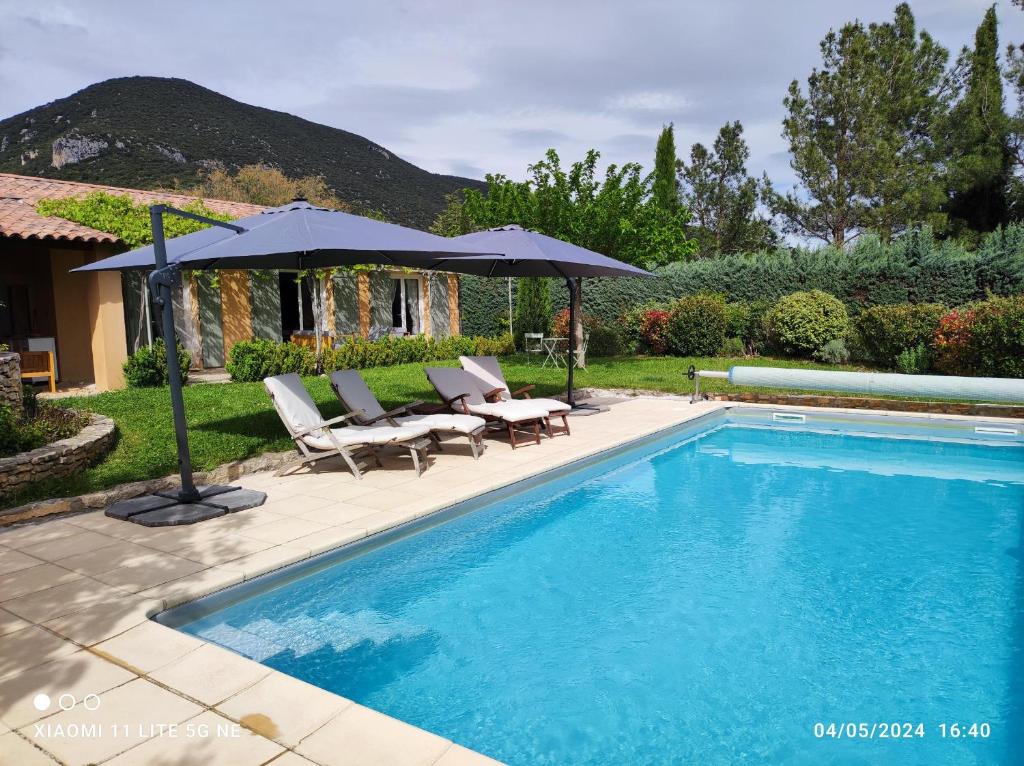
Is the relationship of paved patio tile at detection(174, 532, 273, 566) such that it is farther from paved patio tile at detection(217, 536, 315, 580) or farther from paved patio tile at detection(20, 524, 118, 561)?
paved patio tile at detection(20, 524, 118, 561)

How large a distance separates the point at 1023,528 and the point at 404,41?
47.5ft

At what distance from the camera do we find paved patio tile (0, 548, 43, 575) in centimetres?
455

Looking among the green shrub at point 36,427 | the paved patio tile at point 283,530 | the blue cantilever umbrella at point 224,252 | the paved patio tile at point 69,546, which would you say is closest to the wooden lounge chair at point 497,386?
the blue cantilever umbrella at point 224,252

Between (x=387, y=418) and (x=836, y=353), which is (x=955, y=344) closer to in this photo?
(x=836, y=353)

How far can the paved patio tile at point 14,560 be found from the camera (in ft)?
14.9

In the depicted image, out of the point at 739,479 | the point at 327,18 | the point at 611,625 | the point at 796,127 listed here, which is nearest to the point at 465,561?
the point at 611,625

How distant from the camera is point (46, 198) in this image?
14.0 m

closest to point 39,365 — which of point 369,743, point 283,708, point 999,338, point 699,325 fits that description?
point 283,708

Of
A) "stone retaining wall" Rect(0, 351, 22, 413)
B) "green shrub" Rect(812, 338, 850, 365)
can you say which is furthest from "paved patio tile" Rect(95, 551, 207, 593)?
"green shrub" Rect(812, 338, 850, 365)

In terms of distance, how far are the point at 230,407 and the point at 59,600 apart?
656 centimetres

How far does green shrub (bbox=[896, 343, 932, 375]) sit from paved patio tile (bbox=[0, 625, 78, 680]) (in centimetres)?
1514

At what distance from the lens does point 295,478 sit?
22.8ft

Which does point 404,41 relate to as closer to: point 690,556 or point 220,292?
point 220,292

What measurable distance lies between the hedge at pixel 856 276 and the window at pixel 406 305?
2825 mm
